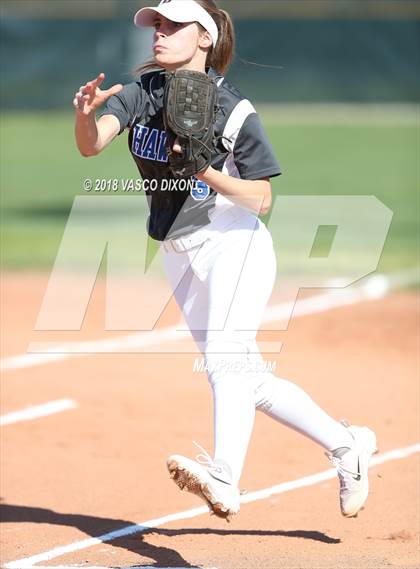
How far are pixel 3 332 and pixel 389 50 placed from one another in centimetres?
880

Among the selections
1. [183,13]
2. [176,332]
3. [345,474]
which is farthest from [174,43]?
[176,332]

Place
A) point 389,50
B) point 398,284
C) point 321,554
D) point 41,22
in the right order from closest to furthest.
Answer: point 321,554 < point 398,284 < point 389,50 < point 41,22

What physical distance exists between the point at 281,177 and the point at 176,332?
969 centimetres

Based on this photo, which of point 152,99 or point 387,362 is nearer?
point 152,99

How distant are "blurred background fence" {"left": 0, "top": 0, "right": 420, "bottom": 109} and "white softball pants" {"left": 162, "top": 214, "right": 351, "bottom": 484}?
35.4 ft

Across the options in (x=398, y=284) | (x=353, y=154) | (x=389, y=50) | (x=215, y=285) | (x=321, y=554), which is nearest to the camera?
(x=215, y=285)

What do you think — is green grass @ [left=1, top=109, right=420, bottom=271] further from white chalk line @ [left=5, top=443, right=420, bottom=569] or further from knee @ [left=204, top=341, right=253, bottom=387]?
knee @ [left=204, top=341, right=253, bottom=387]

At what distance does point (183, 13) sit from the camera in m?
4.32

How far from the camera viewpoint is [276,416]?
182 inches

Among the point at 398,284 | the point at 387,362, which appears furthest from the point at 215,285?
the point at 398,284

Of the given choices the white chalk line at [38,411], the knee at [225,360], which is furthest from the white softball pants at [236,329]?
the white chalk line at [38,411]

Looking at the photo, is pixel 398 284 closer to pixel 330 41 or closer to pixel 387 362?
pixel 387 362

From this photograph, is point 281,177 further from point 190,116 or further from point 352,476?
point 190,116

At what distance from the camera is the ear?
14.5 ft
